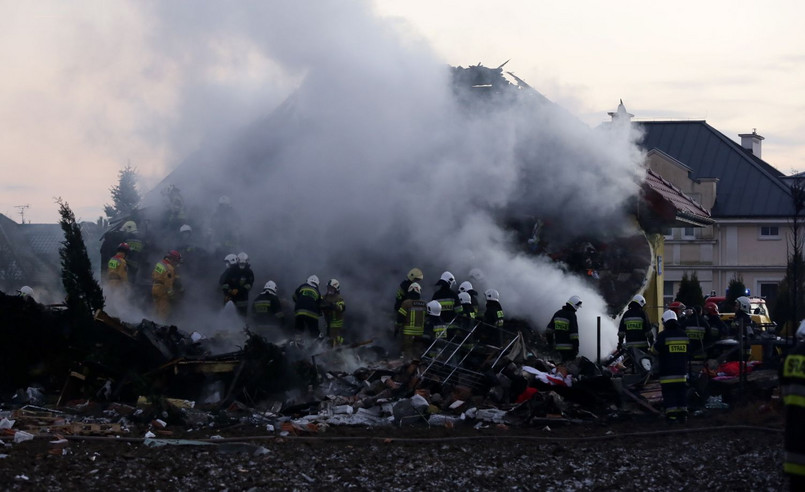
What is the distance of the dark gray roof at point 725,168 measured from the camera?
1889 inches

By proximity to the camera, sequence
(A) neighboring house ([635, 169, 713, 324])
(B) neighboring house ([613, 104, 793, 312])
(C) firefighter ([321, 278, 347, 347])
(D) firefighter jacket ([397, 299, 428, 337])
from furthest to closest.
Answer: (B) neighboring house ([613, 104, 793, 312])
(A) neighboring house ([635, 169, 713, 324])
(C) firefighter ([321, 278, 347, 347])
(D) firefighter jacket ([397, 299, 428, 337])

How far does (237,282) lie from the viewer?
18984 mm

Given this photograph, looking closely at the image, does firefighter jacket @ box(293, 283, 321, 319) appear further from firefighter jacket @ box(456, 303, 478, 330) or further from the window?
the window

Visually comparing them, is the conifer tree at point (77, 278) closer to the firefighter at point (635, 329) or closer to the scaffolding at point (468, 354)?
the scaffolding at point (468, 354)

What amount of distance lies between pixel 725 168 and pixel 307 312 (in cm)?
3704

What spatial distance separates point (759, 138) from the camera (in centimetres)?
5706

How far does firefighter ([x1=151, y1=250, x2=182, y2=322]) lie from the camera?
18.9 metres

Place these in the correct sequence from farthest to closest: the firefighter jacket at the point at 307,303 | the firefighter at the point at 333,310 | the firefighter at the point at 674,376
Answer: the firefighter at the point at 333,310 → the firefighter jacket at the point at 307,303 → the firefighter at the point at 674,376

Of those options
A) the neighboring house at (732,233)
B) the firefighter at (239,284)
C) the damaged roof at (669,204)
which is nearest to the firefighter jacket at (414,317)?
the firefighter at (239,284)

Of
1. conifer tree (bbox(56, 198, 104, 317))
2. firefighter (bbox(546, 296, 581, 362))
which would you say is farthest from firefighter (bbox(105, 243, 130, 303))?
firefighter (bbox(546, 296, 581, 362))

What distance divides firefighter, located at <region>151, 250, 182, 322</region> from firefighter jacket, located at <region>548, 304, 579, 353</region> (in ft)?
24.2

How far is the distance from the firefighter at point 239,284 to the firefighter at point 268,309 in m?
0.93

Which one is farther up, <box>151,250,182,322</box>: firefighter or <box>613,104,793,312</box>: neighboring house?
<box>613,104,793,312</box>: neighboring house

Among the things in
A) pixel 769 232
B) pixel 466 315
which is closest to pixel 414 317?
pixel 466 315
